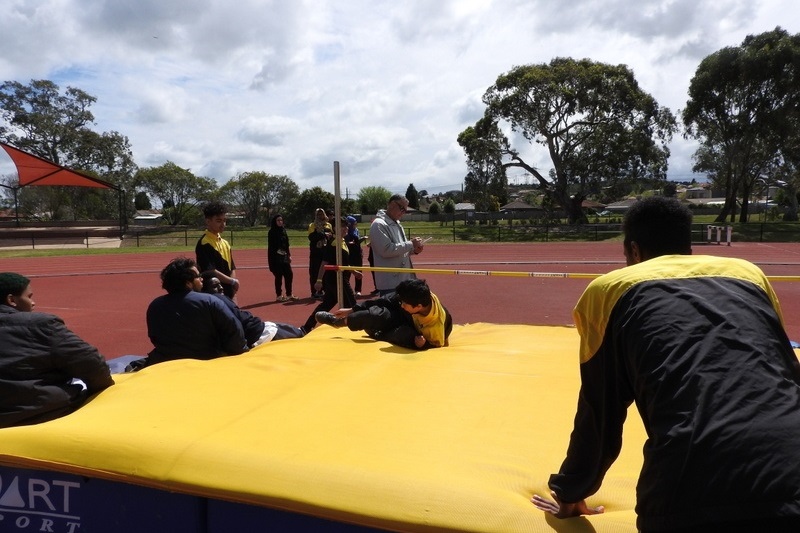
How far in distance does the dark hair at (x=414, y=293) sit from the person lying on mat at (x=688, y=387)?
110 inches

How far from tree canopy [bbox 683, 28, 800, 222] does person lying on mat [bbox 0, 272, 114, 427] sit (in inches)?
1456

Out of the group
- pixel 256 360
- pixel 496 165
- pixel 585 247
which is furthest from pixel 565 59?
pixel 256 360

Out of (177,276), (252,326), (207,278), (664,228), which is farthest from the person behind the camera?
(207,278)

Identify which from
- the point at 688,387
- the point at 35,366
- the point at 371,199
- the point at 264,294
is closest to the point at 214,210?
the point at 35,366

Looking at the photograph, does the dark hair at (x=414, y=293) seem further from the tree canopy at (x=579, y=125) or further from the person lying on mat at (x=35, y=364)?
the tree canopy at (x=579, y=125)

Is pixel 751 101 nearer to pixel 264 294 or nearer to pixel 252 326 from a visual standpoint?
pixel 264 294

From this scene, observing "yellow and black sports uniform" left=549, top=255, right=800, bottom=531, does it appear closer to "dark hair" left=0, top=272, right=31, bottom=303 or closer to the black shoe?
"dark hair" left=0, top=272, right=31, bottom=303

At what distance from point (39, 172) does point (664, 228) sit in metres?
14.9

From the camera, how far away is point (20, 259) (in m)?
21.6

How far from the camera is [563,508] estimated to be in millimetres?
1898

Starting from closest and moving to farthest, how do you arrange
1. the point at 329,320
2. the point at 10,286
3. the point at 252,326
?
the point at 10,286, the point at 252,326, the point at 329,320

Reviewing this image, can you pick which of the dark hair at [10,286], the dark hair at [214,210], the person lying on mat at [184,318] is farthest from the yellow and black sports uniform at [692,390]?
the dark hair at [214,210]

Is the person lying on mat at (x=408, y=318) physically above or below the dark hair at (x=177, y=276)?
below

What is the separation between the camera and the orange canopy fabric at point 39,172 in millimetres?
11984
